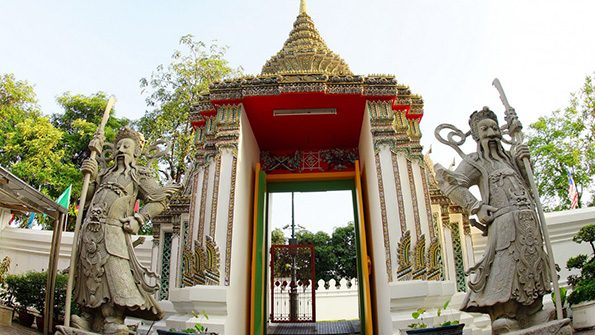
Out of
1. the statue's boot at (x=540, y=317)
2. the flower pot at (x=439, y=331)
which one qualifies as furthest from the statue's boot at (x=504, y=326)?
the flower pot at (x=439, y=331)

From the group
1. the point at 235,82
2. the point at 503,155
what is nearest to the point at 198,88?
the point at 235,82

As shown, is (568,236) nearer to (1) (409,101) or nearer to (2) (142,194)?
(1) (409,101)

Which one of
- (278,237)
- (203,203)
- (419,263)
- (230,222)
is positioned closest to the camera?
(419,263)

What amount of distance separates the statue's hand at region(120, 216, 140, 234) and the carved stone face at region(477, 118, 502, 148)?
4.02 meters

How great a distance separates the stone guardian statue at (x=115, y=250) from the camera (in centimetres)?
423

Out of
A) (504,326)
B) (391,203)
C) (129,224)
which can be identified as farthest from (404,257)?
(129,224)

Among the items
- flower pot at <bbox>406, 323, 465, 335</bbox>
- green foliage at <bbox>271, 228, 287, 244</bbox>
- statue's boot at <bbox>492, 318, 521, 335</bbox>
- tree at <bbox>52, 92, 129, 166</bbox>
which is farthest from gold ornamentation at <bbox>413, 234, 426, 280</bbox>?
green foliage at <bbox>271, 228, 287, 244</bbox>

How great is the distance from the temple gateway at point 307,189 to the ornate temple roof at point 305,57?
0.03 m

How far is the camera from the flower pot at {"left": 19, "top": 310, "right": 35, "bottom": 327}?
6.82m

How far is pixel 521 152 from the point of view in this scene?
4633 mm

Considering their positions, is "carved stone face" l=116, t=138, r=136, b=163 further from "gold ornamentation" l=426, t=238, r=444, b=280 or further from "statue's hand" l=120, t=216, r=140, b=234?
"gold ornamentation" l=426, t=238, r=444, b=280

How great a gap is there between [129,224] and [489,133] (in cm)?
414

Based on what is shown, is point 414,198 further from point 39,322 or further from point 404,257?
point 39,322

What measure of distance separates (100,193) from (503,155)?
4.56 meters
